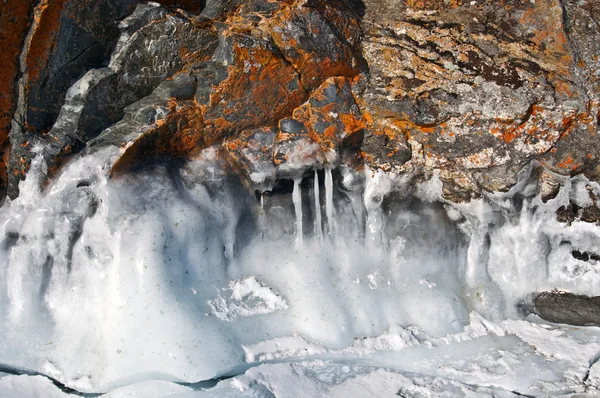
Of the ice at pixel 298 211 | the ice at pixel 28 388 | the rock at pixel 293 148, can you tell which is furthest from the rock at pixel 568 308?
the ice at pixel 28 388

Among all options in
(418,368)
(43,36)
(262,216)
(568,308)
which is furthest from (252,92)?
(568,308)

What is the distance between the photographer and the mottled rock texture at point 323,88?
2.67 m

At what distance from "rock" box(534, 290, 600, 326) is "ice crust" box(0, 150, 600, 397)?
6 cm

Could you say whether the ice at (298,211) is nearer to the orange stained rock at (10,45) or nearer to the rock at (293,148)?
the rock at (293,148)

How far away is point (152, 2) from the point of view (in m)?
2.76

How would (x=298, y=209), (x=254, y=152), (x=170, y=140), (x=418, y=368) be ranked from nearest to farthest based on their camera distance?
(x=418, y=368)
(x=170, y=140)
(x=254, y=152)
(x=298, y=209)

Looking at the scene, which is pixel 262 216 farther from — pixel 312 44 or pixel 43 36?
pixel 43 36

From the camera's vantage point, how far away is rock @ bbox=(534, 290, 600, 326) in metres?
2.98

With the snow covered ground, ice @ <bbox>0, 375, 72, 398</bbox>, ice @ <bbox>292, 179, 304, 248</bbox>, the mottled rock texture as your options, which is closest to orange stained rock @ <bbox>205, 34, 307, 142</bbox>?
the mottled rock texture

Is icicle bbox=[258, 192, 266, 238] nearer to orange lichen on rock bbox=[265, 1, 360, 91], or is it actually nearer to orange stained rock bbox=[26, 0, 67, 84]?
orange lichen on rock bbox=[265, 1, 360, 91]

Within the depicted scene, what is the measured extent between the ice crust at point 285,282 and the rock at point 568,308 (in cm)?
6

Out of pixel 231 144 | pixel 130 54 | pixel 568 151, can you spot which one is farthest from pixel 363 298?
pixel 130 54

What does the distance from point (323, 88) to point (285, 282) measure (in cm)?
Result: 102

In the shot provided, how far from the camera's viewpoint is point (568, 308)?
9.89 feet
